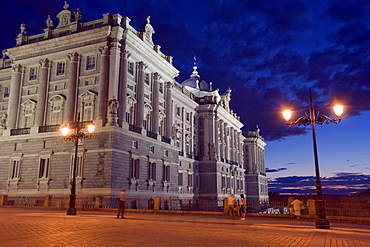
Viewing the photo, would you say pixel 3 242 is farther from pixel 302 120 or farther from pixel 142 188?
pixel 142 188

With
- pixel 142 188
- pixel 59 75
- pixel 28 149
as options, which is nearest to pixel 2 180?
pixel 28 149

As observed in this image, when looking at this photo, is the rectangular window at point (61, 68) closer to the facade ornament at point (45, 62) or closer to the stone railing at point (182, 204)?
the facade ornament at point (45, 62)

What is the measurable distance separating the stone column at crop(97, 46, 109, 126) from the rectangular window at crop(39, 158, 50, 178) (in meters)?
7.82

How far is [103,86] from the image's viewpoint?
36.2 metres

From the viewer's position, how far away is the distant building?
1371 inches

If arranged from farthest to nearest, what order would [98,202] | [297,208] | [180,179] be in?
[180,179] → [98,202] → [297,208]

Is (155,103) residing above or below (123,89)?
above

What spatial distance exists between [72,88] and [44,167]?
9386 millimetres

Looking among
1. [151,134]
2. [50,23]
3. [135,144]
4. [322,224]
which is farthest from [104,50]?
[322,224]

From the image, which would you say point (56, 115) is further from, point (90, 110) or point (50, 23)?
point (50, 23)

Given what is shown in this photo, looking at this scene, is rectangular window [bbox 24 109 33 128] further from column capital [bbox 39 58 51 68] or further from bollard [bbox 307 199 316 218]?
bollard [bbox 307 199 316 218]

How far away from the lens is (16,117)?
40.6 metres

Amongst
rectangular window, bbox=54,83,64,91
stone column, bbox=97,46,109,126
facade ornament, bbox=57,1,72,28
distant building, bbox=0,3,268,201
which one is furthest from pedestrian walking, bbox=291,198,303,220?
facade ornament, bbox=57,1,72,28

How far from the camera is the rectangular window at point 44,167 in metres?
36.3
